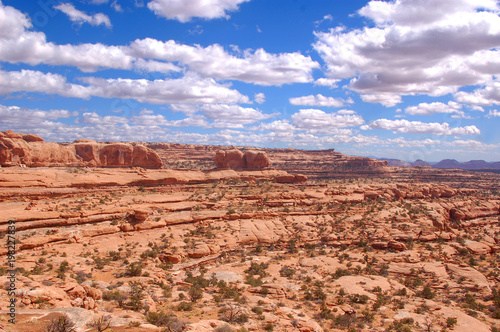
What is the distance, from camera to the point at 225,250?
24844 millimetres

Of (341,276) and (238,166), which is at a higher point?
(238,166)

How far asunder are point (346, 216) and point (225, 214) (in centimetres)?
1297

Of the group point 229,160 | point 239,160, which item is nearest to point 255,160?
point 239,160

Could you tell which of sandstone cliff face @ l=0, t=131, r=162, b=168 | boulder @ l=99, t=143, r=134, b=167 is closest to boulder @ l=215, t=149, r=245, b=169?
sandstone cliff face @ l=0, t=131, r=162, b=168

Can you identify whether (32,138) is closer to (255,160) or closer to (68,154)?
(68,154)

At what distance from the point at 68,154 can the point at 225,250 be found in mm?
24426

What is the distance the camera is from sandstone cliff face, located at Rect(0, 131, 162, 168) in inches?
1253

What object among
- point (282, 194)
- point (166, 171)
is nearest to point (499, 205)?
point (282, 194)

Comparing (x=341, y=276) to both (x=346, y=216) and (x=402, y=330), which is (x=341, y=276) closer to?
(x=402, y=330)

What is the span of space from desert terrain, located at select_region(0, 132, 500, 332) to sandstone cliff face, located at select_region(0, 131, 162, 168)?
0.13 m

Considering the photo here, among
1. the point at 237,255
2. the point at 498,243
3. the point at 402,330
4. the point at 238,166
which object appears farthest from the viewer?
the point at 238,166

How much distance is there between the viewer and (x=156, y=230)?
1003 inches

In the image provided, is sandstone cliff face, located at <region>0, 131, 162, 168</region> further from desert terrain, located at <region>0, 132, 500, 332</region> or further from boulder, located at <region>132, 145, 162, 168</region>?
desert terrain, located at <region>0, 132, 500, 332</region>

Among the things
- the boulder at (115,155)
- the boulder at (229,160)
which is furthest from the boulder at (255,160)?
the boulder at (115,155)
